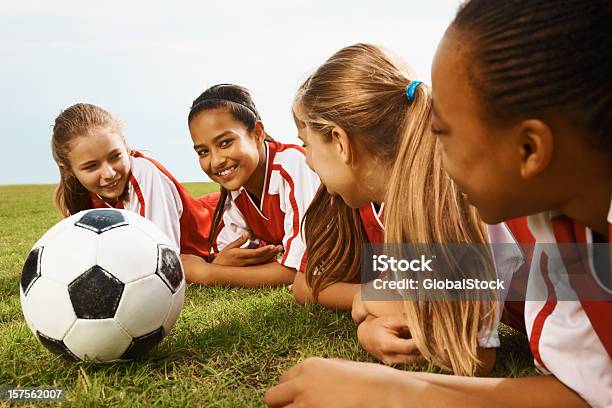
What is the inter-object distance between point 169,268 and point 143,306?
A: 0.71 feet

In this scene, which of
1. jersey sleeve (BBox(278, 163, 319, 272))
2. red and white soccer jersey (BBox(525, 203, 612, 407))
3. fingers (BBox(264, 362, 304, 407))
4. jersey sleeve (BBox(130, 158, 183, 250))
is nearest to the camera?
red and white soccer jersey (BBox(525, 203, 612, 407))

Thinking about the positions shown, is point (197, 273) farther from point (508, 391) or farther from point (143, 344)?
point (508, 391)

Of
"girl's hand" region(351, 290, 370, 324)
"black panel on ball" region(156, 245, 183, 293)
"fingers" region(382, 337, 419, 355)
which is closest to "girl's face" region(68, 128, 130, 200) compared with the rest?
"black panel on ball" region(156, 245, 183, 293)

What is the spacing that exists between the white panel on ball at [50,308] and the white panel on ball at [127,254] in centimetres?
21

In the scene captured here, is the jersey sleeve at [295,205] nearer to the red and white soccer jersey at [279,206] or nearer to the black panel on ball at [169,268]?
the red and white soccer jersey at [279,206]

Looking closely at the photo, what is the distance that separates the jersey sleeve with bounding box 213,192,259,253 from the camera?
16.5ft

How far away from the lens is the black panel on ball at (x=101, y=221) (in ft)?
8.58

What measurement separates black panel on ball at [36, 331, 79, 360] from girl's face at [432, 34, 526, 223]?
178 cm

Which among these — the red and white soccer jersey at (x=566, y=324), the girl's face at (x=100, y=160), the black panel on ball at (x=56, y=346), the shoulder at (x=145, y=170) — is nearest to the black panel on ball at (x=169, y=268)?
the black panel on ball at (x=56, y=346)

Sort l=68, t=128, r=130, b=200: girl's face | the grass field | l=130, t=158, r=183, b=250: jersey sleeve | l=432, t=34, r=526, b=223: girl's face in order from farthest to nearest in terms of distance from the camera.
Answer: l=130, t=158, r=183, b=250: jersey sleeve
l=68, t=128, r=130, b=200: girl's face
the grass field
l=432, t=34, r=526, b=223: girl's face

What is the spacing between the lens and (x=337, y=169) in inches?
107

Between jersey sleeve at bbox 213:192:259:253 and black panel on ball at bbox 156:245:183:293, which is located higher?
black panel on ball at bbox 156:245:183:293

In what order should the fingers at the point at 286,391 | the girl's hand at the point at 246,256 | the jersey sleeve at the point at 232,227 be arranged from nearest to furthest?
the fingers at the point at 286,391 < the girl's hand at the point at 246,256 < the jersey sleeve at the point at 232,227

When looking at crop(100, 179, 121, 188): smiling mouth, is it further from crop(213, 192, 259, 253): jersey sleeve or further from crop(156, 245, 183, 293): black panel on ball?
crop(156, 245, 183, 293): black panel on ball
